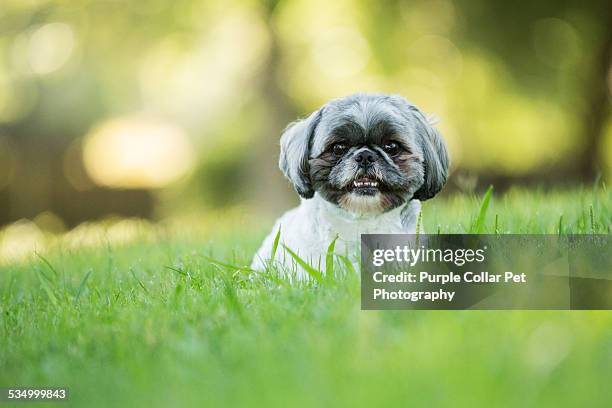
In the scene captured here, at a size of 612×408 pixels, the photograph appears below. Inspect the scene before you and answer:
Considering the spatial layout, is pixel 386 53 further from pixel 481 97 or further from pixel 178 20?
pixel 178 20

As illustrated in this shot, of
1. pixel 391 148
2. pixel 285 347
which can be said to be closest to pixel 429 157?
pixel 391 148

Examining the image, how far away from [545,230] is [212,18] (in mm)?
10837

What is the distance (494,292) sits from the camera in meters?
3.52

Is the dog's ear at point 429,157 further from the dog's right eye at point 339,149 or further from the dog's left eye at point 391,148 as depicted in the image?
the dog's right eye at point 339,149

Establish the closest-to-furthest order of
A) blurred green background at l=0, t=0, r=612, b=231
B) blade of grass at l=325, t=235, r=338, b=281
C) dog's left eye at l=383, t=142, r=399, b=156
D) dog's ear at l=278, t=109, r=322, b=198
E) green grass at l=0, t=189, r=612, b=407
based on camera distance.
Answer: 1. green grass at l=0, t=189, r=612, b=407
2. blade of grass at l=325, t=235, r=338, b=281
3. dog's left eye at l=383, t=142, r=399, b=156
4. dog's ear at l=278, t=109, r=322, b=198
5. blurred green background at l=0, t=0, r=612, b=231

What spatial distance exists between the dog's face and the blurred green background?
892 centimetres

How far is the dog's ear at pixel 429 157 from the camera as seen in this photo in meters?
4.59

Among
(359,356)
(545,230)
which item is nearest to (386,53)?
(545,230)

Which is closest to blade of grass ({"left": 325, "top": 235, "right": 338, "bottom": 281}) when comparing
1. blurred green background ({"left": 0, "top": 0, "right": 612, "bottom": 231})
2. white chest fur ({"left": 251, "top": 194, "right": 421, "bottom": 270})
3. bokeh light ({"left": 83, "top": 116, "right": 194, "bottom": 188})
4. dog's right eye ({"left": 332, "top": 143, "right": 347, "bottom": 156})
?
white chest fur ({"left": 251, "top": 194, "right": 421, "bottom": 270})

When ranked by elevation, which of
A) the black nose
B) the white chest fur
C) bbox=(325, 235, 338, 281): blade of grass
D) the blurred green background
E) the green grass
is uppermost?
the blurred green background

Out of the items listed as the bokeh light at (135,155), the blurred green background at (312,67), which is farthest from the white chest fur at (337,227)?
the bokeh light at (135,155)

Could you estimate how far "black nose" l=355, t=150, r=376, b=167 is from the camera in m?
4.28

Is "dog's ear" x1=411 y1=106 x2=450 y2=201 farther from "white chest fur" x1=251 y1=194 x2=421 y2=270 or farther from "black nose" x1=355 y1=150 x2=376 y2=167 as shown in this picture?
"black nose" x1=355 y1=150 x2=376 y2=167

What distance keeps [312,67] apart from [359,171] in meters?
10.9
